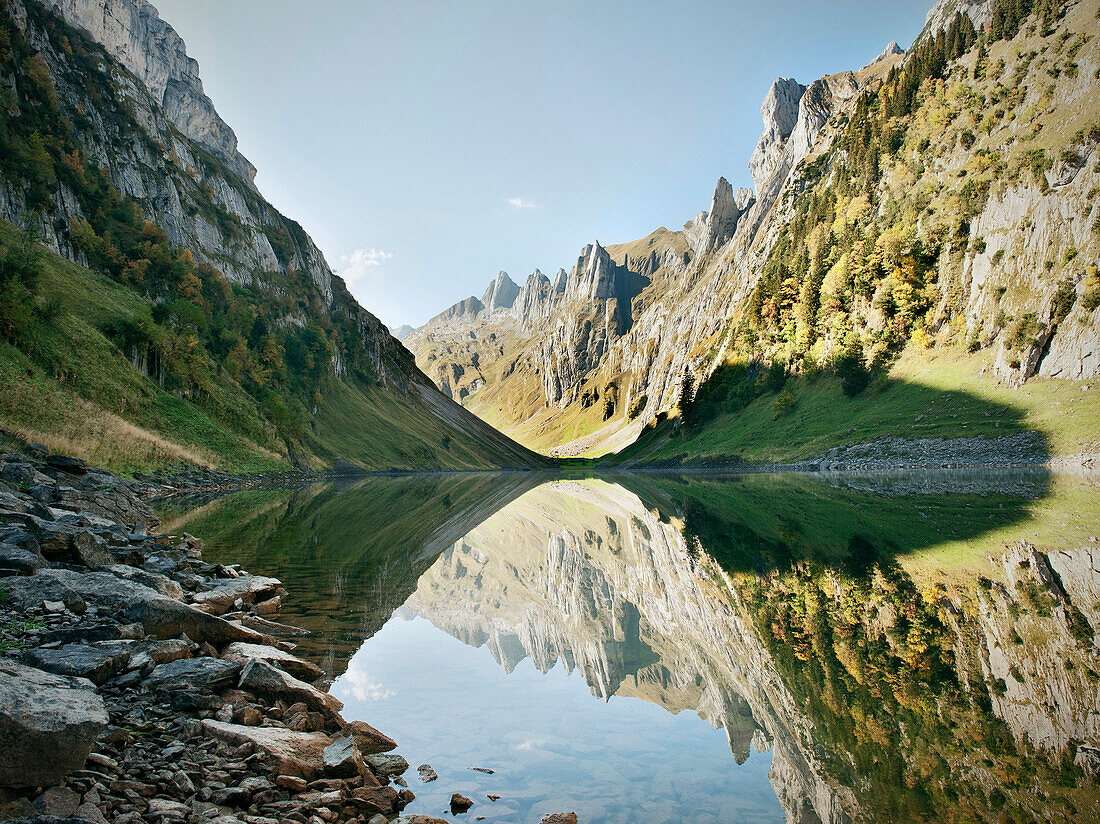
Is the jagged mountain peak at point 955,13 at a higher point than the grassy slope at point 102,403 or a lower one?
higher

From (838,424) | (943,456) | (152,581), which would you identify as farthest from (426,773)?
(838,424)

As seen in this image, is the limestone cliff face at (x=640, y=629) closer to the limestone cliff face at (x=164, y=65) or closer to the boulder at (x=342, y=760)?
the boulder at (x=342, y=760)

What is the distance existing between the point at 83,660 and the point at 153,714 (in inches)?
49.3

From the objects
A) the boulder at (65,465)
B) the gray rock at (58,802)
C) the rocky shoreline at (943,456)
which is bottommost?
the gray rock at (58,802)

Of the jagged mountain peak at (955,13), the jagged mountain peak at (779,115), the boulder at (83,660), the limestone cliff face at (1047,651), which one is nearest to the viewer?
the boulder at (83,660)

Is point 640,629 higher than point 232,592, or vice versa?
point 232,592

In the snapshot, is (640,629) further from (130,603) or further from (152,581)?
(152,581)

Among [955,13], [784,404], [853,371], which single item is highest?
[955,13]

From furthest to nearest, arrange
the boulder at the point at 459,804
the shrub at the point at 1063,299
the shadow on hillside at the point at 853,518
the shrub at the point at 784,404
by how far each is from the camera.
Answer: the shrub at the point at 784,404 < the shrub at the point at 1063,299 < the shadow on hillside at the point at 853,518 < the boulder at the point at 459,804

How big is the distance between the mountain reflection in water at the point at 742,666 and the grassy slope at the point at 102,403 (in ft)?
88.6

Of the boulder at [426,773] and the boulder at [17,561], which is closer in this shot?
the boulder at [426,773]

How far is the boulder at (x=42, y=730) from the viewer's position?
4.36 meters

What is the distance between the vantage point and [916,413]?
64375 mm

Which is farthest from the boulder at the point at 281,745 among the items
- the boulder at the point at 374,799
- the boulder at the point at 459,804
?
the boulder at the point at 459,804
